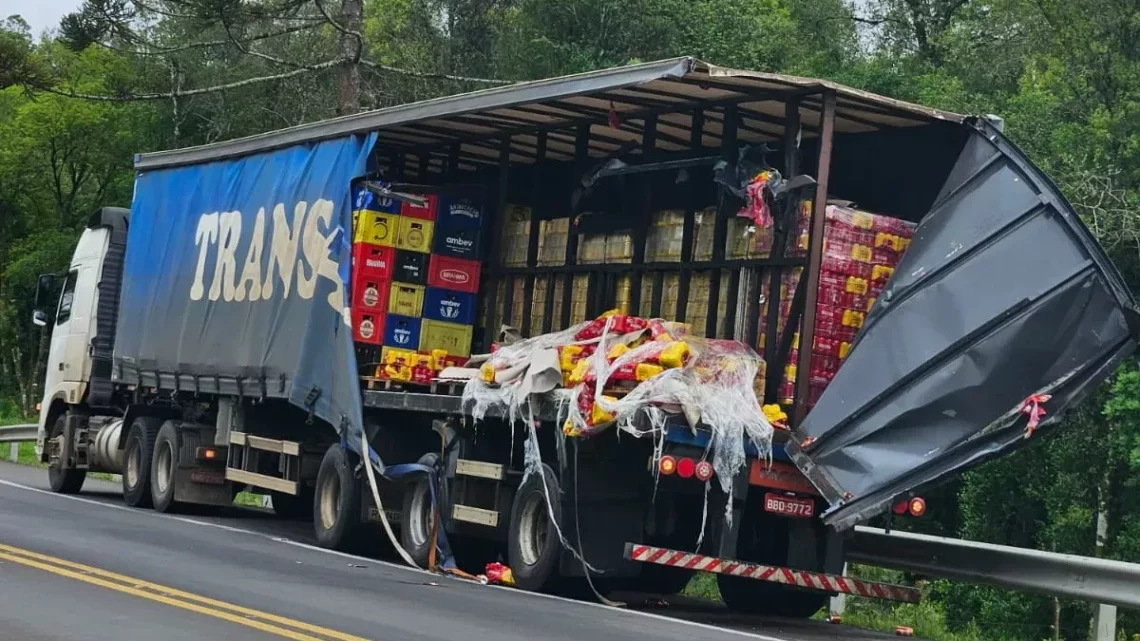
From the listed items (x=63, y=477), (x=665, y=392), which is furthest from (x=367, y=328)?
(x=63, y=477)

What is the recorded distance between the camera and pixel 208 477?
60.9 feet

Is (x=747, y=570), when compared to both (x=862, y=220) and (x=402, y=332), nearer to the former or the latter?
(x=862, y=220)

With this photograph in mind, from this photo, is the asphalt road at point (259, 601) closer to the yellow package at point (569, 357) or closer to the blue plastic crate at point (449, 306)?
the yellow package at point (569, 357)

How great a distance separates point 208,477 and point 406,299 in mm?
4419

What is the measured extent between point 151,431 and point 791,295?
1000 centimetres

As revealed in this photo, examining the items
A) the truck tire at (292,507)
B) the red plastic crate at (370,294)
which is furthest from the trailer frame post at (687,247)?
the truck tire at (292,507)

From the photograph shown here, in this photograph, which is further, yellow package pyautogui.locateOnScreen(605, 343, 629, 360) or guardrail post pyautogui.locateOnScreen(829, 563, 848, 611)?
guardrail post pyautogui.locateOnScreen(829, 563, 848, 611)

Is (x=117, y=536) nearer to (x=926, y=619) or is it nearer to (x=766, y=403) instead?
(x=766, y=403)

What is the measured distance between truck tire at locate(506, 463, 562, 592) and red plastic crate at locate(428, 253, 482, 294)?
3.30m

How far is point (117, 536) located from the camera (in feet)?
48.2

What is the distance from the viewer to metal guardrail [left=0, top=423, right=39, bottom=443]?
89.2ft

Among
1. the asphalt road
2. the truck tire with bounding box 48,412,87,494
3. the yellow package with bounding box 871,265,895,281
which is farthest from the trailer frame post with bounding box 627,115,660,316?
the truck tire with bounding box 48,412,87,494

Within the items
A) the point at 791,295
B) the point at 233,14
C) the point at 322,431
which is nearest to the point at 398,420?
the point at 322,431

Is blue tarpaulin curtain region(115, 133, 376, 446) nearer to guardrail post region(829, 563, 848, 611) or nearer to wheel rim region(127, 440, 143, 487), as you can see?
wheel rim region(127, 440, 143, 487)
